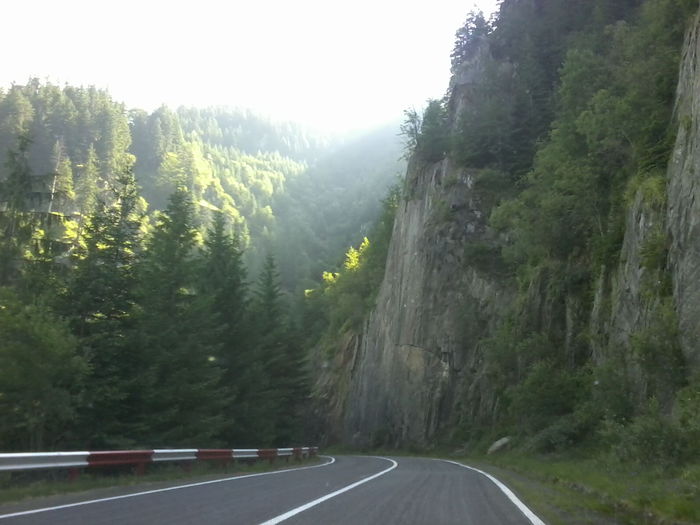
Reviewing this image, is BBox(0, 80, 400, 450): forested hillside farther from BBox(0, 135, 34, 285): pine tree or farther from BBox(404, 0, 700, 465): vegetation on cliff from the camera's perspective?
BBox(404, 0, 700, 465): vegetation on cliff

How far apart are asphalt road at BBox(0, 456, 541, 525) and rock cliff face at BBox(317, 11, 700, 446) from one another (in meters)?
8.56

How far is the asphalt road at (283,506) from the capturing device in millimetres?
7324

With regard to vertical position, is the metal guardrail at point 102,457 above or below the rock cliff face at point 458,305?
below

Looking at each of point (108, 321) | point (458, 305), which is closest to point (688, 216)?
point (108, 321)

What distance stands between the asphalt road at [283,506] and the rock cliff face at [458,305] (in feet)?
28.1

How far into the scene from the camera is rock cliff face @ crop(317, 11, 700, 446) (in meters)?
17.6

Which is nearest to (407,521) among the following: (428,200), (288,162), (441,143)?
(428,200)

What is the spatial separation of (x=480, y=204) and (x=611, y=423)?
29247 mm

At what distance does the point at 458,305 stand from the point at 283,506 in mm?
33525

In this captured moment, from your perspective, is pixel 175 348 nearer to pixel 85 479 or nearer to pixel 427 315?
pixel 85 479

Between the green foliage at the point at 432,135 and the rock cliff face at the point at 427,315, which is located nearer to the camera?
the rock cliff face at the point at 427,315

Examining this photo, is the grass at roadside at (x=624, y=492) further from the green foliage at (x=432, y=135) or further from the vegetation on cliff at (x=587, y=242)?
the green foliage at (x=432, y=135)

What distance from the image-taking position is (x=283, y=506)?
862 centimetres

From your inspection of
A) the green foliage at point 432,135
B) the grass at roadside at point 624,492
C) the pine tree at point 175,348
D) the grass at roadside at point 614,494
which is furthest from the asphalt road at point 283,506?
the green foliage at point 432,135
